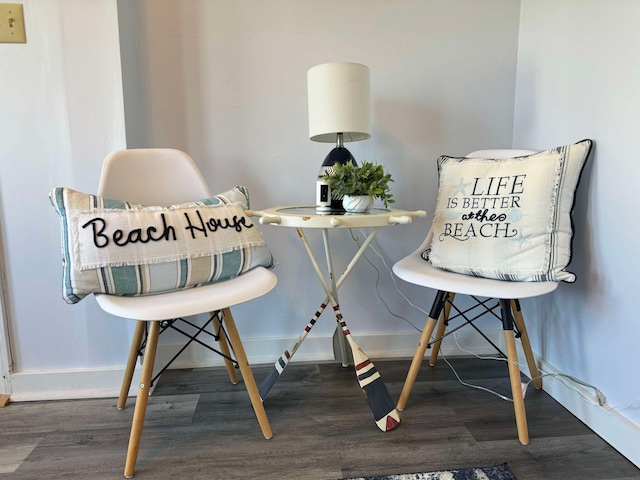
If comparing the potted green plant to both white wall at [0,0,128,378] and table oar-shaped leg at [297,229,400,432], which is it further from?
white wall at [0,0,128,378]

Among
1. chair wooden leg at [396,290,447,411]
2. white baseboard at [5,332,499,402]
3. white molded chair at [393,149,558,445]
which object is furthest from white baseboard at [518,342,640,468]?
chair wooden leg at [396,290,447,411]

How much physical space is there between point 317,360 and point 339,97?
109 centimetres

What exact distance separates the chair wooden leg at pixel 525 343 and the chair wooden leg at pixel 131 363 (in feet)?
4.09

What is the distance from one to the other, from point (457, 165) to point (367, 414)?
909 millimetres

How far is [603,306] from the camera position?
45.9 inches

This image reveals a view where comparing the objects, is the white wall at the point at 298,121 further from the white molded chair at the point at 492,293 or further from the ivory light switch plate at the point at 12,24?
the white molded chair at the point at 492,293

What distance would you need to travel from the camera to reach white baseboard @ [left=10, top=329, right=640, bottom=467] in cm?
110

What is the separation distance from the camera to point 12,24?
122cm

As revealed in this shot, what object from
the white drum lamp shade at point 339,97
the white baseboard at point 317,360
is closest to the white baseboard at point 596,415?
the white baseboard at point 317,360

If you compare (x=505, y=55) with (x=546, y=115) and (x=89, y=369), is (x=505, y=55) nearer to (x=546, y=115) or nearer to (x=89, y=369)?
(x=546, y=115)

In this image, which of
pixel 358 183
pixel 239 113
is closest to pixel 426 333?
pixel 358 183

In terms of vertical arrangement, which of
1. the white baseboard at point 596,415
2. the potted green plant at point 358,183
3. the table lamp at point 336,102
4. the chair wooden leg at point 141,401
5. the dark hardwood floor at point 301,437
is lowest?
the dark hardwood floor at point 301,437

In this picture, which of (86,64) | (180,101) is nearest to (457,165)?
(180,101)

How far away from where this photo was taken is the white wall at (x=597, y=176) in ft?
3.47
